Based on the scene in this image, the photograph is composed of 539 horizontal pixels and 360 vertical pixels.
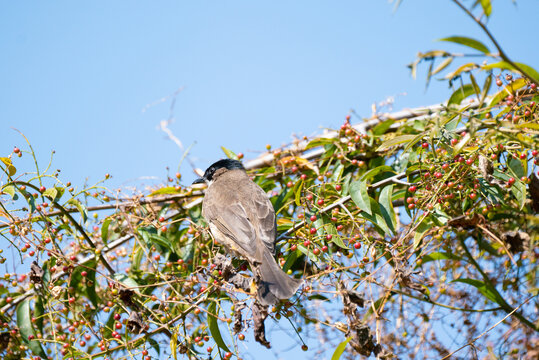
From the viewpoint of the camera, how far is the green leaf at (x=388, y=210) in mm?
3645

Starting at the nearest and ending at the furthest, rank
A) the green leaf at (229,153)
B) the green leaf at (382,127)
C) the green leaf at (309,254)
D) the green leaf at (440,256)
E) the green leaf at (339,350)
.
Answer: the green leaf at (339,350) → the green leaf at (309,254) → the green leaf at (440,256) → the green leaf at (382,127) → the green leaf at (229,153)

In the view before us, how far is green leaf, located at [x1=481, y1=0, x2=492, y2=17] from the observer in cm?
209

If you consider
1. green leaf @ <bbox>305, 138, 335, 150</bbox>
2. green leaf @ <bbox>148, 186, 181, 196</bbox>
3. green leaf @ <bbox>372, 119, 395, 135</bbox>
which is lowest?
green leaf @ <bbox>372, 119, 395, 135</bbox>

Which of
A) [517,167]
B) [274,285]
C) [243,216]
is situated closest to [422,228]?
[517,167]

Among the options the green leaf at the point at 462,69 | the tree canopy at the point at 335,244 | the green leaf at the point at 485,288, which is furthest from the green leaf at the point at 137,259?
the green leaf at the point at 462,69

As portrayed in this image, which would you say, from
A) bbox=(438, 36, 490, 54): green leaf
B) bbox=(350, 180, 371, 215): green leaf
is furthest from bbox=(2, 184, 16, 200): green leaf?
bbox=(438, 36, 490, 54): green leaf

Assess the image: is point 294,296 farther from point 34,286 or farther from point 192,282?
point 34,286

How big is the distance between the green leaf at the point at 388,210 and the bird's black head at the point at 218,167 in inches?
69.3

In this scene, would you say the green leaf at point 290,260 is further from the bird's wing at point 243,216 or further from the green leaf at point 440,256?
the green leaf at point 440,256

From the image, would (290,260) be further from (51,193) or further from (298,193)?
(51,193)

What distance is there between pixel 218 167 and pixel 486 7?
358 centimetres

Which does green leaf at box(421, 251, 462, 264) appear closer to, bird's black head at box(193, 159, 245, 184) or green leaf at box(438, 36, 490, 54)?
green leaf at box(438, 36, 490, 54)

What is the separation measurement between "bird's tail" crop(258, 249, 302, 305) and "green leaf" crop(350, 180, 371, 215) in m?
0.71

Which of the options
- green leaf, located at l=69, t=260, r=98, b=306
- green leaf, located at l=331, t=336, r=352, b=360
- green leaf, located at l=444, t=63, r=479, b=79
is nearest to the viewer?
green leaf, located at l=444, t=63, r=479, b=79
